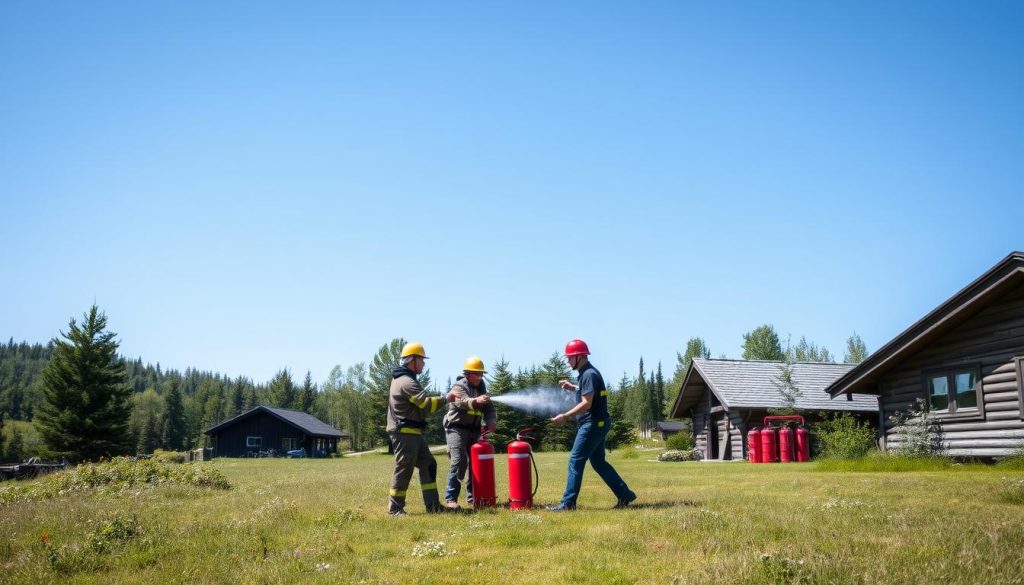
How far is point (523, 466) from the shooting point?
32.0 ft

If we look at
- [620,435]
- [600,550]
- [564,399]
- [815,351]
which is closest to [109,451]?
[620,435]

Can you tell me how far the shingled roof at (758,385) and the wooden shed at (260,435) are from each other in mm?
44010

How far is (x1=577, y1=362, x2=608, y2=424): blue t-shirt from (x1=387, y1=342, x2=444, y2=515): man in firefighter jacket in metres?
2.04

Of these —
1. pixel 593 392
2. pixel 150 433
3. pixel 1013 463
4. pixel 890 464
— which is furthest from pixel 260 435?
pixel 150 433

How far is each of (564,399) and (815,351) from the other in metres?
105

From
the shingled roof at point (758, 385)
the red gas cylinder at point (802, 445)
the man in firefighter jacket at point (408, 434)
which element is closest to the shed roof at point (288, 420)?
the shingled roof at point (758, 385)

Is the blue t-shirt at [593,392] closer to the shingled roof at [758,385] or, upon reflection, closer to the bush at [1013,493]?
the bush at [1013,493]

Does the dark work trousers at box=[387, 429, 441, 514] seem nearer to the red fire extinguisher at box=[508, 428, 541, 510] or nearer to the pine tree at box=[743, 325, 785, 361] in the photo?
the red fire extinguisher at box=[508, 428, 541, 510]

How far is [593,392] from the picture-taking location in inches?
381

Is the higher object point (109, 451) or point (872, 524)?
point (872, 524)

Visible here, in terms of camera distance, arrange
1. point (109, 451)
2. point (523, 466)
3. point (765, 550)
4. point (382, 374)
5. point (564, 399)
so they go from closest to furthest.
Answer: point (765, 550), point (523, 466), point (564, 399), point (109, 451), point (382, 374)

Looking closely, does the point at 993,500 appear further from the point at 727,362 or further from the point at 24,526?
the point at 727,362

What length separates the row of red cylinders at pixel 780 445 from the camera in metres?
25.3

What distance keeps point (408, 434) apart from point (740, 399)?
2264 centimetres
